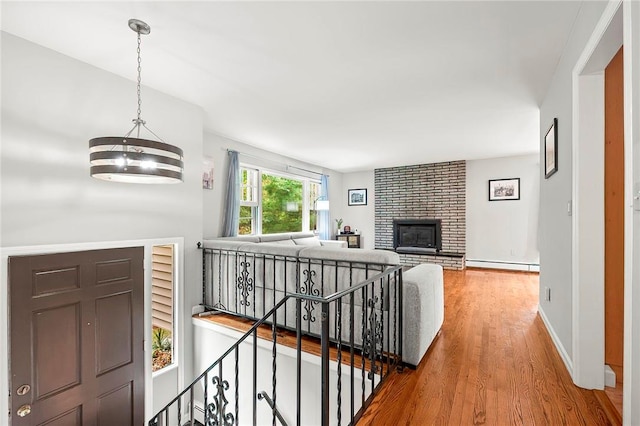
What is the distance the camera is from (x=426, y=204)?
736 centimetres

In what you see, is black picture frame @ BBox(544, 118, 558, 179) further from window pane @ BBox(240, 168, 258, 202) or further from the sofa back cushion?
window pane @ BBox(240, 168, 258, 202)

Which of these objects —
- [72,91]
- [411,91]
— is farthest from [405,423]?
[72,91]

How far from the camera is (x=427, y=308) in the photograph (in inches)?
97.7

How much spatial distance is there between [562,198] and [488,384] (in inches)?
62.6

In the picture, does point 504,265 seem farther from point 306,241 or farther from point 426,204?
point 306,241

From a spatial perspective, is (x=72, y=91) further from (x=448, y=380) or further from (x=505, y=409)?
(x=505, y=409)

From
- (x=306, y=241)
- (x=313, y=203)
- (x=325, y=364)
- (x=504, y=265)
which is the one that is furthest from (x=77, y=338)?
(x=504, y=265)

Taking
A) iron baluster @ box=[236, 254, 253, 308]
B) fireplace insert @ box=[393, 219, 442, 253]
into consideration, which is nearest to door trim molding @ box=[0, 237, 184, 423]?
iron baluster @ box=[236, 254, 253, 308]

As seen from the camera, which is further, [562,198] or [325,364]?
[562,198]

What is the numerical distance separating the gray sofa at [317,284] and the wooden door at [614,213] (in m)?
1.15

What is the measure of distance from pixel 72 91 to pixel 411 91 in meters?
3.22

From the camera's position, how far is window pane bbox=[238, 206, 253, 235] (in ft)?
17.5

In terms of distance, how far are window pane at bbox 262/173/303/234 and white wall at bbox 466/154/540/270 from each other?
4128 millimetres

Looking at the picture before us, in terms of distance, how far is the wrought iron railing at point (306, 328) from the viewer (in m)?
2.09
